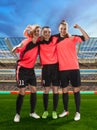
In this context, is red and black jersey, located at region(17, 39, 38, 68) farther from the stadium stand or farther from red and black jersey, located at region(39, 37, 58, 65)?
the stadium stand

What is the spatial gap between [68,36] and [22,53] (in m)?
0.98

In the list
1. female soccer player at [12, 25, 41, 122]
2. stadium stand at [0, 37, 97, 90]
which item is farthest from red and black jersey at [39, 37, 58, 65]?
stadium stand at [0, 37, 97, 90]

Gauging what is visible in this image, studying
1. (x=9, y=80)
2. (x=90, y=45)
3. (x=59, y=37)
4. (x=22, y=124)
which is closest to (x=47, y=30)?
(x=59, y=37)

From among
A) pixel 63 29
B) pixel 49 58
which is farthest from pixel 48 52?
pixel 63 29

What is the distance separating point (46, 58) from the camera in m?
6.68

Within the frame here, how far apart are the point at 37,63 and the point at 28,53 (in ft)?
112

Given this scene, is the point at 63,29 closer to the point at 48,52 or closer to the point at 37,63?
the point at 48,52

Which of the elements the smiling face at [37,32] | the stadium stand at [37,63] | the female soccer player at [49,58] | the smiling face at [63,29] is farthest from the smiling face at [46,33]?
the stadium stand at [37,63]

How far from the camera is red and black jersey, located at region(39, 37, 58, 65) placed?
6.65 meters

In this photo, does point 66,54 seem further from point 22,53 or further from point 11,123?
point 11,123

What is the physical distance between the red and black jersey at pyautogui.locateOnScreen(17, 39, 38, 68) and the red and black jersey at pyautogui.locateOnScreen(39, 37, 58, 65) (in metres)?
0.14

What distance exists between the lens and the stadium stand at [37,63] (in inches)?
1428

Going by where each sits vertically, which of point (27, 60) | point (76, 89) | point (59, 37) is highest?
point (59, 37)

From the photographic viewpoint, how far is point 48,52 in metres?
6.64
